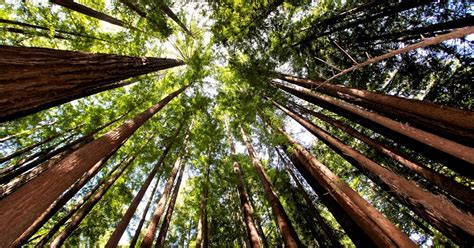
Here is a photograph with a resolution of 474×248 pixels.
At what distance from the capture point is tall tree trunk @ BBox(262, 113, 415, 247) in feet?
12.2

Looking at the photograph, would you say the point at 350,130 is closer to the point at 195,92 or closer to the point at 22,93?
the point at 22,93

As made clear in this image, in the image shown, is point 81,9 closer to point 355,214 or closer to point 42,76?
point 42,76

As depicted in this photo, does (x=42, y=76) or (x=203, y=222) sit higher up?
(x=203, y=222)

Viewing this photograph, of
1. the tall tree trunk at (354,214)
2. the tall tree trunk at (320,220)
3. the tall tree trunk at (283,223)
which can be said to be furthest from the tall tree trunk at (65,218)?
the tall tree trunk at (320,220)

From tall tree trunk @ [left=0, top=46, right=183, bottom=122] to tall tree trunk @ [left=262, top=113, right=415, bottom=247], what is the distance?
452 centimetres

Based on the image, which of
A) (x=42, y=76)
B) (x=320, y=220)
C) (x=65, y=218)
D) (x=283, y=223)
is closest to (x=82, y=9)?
(x=42, y=76)

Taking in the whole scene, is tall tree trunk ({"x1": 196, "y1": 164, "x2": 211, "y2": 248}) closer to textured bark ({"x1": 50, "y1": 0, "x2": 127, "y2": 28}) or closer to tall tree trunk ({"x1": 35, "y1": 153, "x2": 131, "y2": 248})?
tall tree trunk ({"x1": 35, "y1": 153, "x2": 131, "y2": 248})

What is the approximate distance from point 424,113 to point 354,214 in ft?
6.34

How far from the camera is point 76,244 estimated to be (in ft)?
34.1

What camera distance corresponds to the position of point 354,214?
446cm

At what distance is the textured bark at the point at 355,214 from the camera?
3.72 m

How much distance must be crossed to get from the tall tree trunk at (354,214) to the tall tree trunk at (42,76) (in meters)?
4.52

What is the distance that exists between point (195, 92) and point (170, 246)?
9.67 meters

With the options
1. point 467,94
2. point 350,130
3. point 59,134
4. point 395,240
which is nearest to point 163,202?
point 59,134
